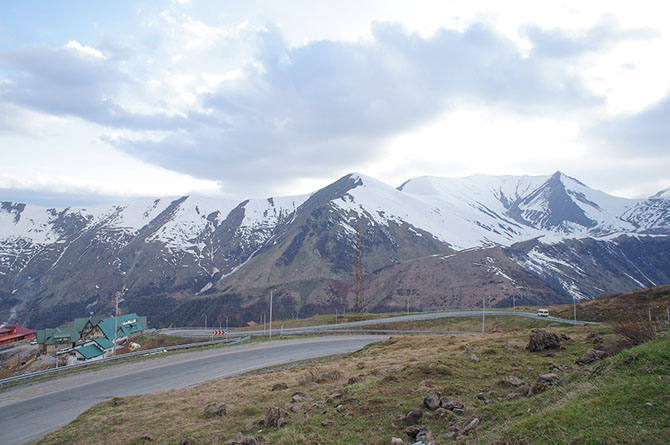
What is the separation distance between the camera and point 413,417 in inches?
394

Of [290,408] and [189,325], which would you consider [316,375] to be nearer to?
[290,408]

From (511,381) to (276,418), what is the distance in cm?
724

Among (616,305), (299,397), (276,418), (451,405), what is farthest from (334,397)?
(616,305)

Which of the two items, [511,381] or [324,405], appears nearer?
[511,381]

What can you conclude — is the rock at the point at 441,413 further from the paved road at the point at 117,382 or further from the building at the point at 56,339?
the building at the point at 56,339

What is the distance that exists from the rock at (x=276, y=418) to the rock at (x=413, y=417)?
3.69 metres

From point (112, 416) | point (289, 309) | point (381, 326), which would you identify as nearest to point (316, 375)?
point (112, 416)

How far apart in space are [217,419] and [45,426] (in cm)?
1087

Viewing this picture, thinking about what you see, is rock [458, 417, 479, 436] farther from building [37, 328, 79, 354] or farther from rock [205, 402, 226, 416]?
building [37, 328, 79, 354]

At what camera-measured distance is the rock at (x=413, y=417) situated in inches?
391

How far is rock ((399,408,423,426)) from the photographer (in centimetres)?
994

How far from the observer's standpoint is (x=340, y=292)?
169 metres

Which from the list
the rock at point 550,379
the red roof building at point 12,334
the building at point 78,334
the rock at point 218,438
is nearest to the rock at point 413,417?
the rock at point 550,379

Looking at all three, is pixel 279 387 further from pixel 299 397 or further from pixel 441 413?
pixel 441 413
